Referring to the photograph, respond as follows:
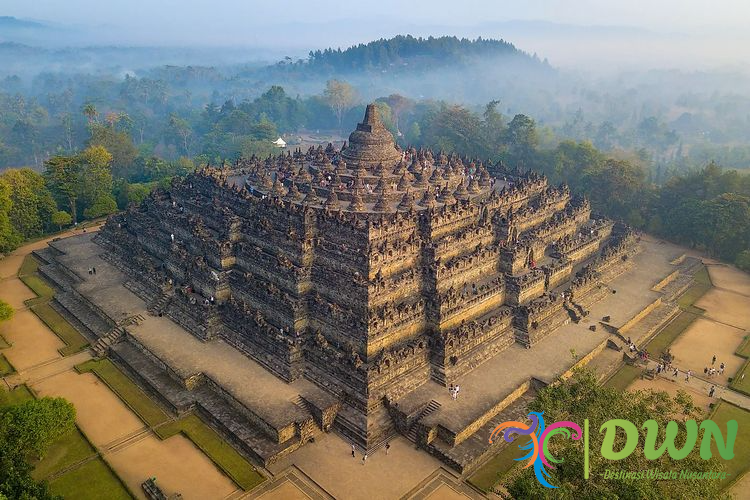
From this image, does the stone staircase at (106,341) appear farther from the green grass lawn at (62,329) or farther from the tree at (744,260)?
the tree at (744,260)

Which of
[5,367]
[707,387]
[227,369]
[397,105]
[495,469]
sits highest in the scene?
[397,105]

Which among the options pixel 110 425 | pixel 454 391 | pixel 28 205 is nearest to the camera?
pixel 110 425

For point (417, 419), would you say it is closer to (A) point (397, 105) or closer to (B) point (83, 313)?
(B) point (83, 313)

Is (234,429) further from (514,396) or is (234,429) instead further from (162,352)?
(514,396)

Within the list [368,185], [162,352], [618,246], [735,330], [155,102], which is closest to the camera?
[162,352]

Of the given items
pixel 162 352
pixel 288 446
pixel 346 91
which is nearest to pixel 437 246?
pixel 288 446

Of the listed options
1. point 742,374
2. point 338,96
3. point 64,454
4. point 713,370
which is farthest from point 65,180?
point 338,96
